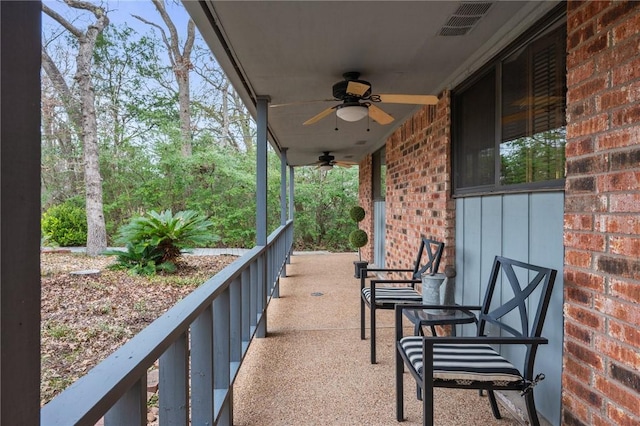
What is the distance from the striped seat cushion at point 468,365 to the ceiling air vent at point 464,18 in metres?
1.74

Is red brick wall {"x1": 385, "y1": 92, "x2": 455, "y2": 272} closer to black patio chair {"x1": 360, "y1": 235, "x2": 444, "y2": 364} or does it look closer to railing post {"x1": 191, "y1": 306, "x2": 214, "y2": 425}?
black patio chair {"x1": 360, "y1": 235, "x2": 444, "y2": 364}

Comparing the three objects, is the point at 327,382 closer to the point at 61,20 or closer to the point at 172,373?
the point at 172,373

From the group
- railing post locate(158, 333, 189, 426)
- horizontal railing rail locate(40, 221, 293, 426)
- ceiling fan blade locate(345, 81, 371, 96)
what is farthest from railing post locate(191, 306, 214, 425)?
ceiling fan blade locate(345, 81, 371, 96)

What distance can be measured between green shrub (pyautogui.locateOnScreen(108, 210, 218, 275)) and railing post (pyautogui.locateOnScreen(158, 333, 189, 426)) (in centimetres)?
559

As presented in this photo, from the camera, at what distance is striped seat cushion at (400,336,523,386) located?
1701mm

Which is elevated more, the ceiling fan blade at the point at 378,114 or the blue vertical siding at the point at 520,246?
the ceiling fan blade at the point at 378,114

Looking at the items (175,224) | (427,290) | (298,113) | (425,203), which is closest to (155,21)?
(175,224)

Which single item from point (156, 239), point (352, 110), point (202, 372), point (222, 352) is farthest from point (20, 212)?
point (156, 239)

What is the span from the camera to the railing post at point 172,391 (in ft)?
4.00

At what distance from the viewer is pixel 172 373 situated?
1234mm

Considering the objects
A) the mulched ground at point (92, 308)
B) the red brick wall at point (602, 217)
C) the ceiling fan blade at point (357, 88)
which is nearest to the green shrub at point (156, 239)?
the mulched ground at point (92, 308)

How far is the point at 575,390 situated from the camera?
1.68 m

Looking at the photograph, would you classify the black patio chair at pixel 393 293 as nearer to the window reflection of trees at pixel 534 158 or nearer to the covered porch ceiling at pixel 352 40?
the window reflection of trees at pixel 534 158

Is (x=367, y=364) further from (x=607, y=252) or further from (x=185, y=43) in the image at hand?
(x=185, y=43)
